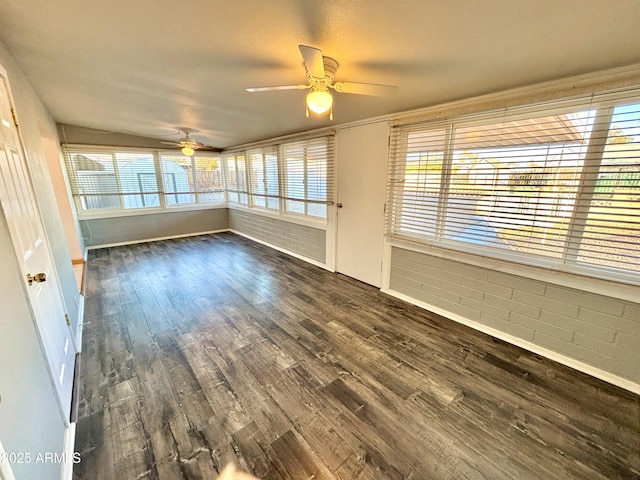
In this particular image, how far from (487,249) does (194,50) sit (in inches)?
116

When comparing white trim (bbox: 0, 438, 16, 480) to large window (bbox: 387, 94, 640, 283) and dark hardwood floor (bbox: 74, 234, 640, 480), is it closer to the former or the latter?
dark hardwood floor (bbox: 74, 234, 640, 480)

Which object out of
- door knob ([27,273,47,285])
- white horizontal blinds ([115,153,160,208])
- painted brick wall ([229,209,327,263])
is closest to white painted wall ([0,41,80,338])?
door knob ([27,273,47,285])

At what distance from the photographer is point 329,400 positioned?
180 cm

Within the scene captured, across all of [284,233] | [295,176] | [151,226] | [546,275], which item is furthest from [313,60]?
[151,226]

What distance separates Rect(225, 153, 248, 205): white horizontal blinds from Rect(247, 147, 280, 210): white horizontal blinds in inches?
15.1

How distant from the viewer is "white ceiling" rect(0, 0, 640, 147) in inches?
49.1

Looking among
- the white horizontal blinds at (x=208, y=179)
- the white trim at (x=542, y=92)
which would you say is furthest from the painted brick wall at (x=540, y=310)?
the white horizontal blinds at (x=208, y=179)

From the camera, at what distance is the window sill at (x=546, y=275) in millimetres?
1853

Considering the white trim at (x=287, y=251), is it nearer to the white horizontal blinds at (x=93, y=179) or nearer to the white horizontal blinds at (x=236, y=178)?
the white horizontal blinds at (x=236, y=178)

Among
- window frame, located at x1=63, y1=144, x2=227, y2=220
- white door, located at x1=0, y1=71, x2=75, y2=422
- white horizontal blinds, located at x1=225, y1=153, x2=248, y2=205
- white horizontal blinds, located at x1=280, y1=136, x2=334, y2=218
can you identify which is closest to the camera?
white door, located at x1=0, y1=71, x2=75, y2=422

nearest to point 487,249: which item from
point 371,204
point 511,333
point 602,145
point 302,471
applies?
point 511,333

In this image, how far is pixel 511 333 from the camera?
2.42 m

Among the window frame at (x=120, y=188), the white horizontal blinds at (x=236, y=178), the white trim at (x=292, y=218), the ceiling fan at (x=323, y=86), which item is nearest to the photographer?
the ceiling fan at (x=323, y=86)

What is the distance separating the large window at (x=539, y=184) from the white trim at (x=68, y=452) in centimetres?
321
